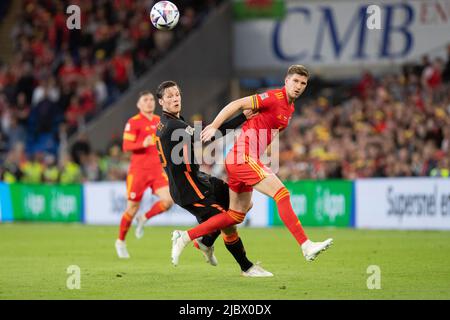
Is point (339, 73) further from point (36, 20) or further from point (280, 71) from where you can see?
point (36, 20)

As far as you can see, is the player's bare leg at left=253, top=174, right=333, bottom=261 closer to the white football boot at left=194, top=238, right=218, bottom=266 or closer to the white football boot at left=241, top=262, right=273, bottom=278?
the white football boot at left=241, top=262, right=273, bottom=278

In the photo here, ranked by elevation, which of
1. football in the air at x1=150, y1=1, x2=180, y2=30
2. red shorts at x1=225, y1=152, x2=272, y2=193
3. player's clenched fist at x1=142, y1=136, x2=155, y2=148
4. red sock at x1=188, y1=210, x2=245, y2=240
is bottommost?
red sock at x1=188, y1=210, x2=245, y2=240

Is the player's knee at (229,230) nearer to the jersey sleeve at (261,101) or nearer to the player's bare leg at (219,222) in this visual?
the player's bare leg at (219,222)

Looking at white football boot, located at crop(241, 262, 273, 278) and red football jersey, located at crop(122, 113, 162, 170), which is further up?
red football jersey, located at crop(122, 113, 162, 170)

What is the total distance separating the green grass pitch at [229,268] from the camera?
10219mm

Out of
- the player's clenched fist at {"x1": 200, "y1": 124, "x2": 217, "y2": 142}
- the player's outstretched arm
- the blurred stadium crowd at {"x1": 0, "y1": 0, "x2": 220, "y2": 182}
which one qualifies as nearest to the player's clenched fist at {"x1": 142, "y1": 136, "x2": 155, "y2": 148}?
the player's outstretched arm

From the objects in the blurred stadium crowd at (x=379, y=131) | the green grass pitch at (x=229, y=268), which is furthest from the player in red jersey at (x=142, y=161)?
the blurred stadium crowd at (x=379, y=131)

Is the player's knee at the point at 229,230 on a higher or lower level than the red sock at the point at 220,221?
lower

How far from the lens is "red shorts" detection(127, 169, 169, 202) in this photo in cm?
1586

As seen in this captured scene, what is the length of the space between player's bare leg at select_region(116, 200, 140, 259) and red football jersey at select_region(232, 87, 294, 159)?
168 inches

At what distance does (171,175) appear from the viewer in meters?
12.0

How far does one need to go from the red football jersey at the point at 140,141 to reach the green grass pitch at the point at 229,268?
1.54 m

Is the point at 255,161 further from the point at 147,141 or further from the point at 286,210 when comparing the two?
the point at 147,141
